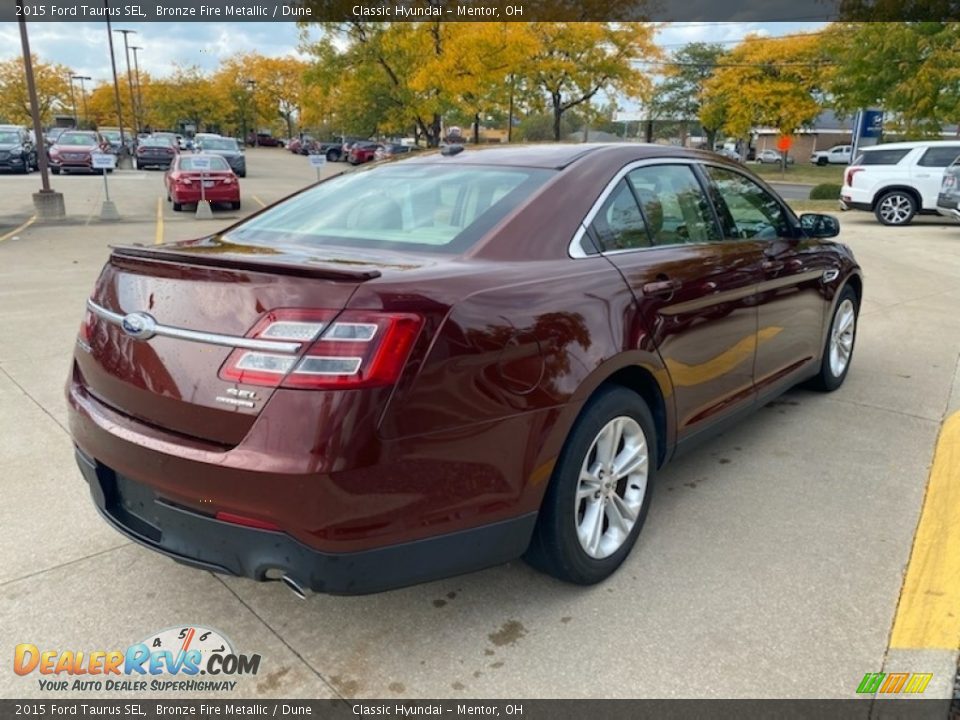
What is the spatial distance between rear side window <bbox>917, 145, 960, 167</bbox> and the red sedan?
49.2 ft

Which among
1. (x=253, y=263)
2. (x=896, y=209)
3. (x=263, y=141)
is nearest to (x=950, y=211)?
(x=896, y=209)

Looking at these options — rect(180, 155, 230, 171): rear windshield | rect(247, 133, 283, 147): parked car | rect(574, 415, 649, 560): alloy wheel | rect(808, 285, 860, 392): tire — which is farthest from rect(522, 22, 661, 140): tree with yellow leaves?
rect(247, 133, 283, 147): parked car

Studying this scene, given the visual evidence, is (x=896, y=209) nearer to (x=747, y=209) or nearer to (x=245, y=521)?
(x=747, y=209)

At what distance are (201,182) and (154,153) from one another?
17.4 m

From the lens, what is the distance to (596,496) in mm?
2760

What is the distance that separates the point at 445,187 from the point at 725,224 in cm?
156

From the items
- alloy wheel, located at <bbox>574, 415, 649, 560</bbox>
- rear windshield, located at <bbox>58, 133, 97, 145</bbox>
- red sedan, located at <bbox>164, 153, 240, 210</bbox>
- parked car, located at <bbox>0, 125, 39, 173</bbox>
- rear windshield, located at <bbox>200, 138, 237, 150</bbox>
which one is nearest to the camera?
alloy wheel, located at <bbox>574, 415, 649, 560</bbox>

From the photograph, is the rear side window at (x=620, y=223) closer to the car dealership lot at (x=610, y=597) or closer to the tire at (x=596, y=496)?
the tire at (x=596, y=496)

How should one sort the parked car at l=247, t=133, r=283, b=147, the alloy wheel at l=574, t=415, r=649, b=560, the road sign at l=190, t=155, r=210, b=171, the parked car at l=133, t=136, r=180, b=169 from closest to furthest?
the alloy wheel at l=574, t=415, r=649, b=560 → the road sign at l=190, t=155, r=210, b=171 → the parked car at l=133, t=136, r=180, b=169 → the parked car at l=247, t=133, r=283, b=147

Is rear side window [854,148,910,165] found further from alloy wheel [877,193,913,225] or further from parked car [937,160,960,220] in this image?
parked car [937,160,960,220]

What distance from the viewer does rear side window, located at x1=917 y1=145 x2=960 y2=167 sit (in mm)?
15164

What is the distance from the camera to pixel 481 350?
86.9 inches

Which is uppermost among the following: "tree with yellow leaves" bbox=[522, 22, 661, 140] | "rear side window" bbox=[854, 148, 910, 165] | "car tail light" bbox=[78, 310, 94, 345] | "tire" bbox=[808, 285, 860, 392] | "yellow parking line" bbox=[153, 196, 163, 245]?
"tree with yellow leaves" bbox=[522, 22, 661, 140]
